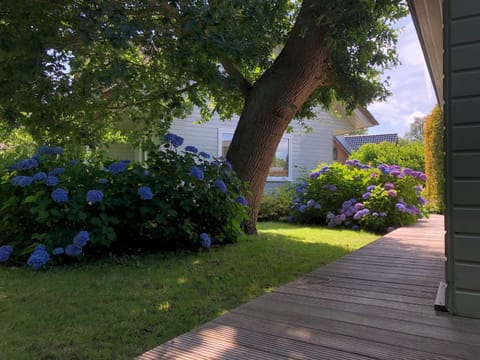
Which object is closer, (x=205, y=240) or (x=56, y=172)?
(x=56, y=172)

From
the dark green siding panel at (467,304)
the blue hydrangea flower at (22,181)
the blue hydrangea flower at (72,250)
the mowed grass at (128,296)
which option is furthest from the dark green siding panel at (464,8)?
the blue hydrangea flower at (22,181)

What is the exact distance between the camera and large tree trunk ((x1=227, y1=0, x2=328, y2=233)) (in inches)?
196

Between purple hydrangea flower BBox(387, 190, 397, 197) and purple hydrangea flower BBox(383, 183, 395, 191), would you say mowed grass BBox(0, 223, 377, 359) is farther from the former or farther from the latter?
purple hydrangea flower BBox(383, 183, 395, 191)

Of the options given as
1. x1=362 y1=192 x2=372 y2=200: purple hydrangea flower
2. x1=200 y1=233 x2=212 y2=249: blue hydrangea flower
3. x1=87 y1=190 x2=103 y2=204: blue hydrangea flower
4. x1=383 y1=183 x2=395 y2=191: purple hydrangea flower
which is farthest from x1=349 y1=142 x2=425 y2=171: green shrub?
x1=87 y1=190 x2=103 y2=204: blue hydrangea flower

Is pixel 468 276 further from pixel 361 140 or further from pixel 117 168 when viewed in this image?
pixel 361 140

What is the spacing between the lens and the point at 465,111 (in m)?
2.06

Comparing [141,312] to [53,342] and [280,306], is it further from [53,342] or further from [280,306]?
[280,306]

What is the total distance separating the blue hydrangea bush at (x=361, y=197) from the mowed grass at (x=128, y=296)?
248cm

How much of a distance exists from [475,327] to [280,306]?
1040 millimetres

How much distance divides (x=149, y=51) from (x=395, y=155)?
13.2 metres

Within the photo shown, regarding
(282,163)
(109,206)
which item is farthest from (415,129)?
(109,206)

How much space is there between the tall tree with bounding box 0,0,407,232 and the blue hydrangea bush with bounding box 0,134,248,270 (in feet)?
2.78

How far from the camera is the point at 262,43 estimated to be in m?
5.28

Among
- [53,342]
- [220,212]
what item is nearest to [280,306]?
[53,342]
